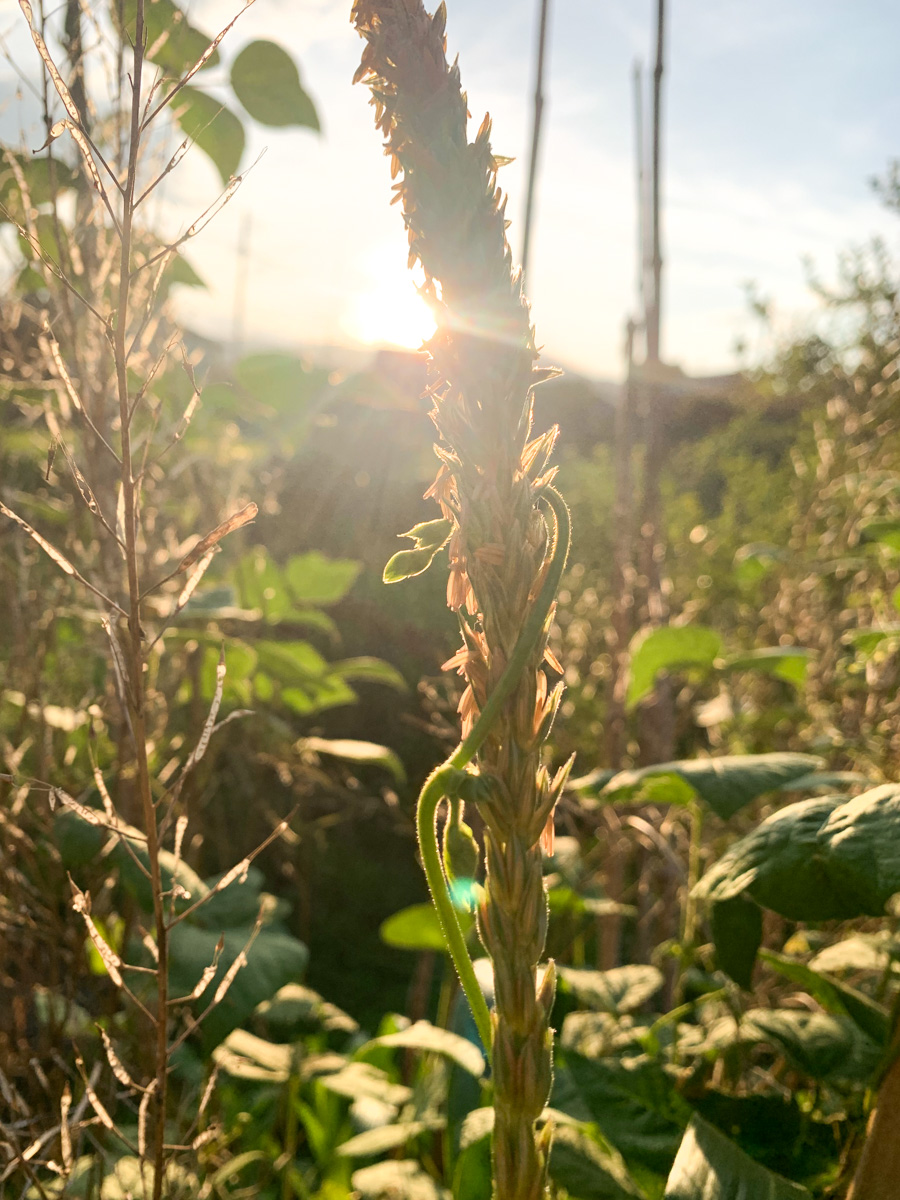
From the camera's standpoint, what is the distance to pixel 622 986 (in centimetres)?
115

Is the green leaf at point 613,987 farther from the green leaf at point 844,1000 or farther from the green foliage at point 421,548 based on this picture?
the green foliage at point 421,548

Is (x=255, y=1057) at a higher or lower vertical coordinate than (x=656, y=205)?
lower

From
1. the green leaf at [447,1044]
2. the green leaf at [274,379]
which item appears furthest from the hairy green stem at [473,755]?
the green leaf at [274,379]

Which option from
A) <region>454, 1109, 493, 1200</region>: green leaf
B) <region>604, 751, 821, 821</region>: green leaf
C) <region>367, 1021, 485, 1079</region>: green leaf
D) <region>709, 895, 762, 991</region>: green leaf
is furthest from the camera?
<region>367, 1021, 485, 1079</region>: green leaf

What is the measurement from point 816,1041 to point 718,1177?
1.02ft

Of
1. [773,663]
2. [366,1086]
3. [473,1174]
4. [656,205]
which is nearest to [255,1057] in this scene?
[366,1086]

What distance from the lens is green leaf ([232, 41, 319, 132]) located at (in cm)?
100

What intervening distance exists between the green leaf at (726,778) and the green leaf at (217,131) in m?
0.84

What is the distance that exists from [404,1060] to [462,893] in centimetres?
174

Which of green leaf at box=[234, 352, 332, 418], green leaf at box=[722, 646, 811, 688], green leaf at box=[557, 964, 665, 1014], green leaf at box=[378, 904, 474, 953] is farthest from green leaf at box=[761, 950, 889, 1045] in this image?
green leaf at box=[234, 352, 332, 418]

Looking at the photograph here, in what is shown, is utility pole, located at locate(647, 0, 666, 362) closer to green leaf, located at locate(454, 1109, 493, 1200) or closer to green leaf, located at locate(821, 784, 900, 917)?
green leaf, located at locate(821, 784, 900, 917)

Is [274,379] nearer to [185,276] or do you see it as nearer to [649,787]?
[185,276]

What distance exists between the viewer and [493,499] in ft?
1.24

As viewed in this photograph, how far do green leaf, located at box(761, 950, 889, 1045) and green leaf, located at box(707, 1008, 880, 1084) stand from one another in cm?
3
